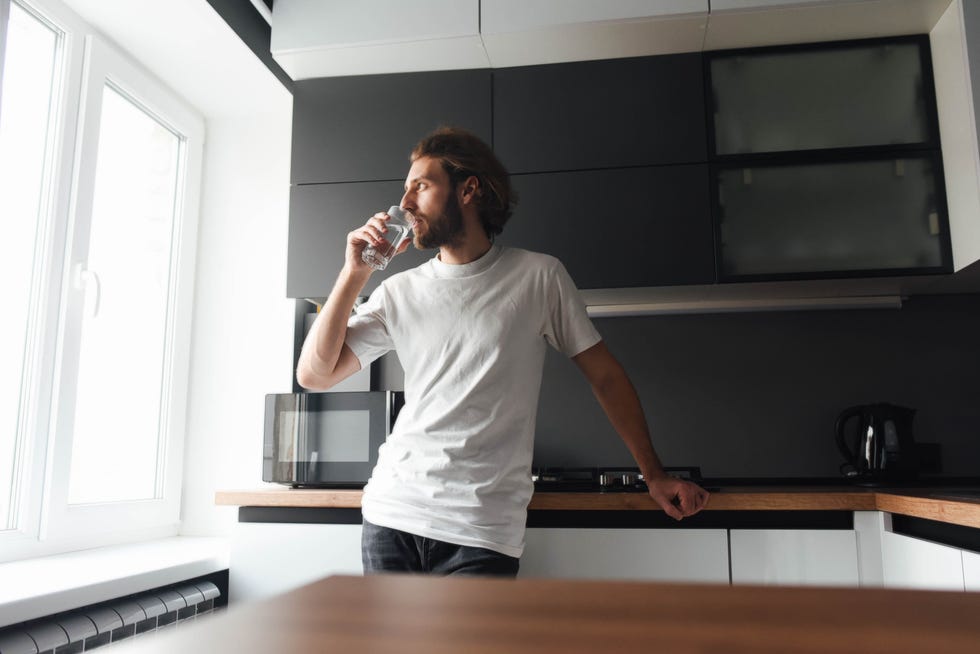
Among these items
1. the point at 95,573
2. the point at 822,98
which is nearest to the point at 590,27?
the point at 822,98

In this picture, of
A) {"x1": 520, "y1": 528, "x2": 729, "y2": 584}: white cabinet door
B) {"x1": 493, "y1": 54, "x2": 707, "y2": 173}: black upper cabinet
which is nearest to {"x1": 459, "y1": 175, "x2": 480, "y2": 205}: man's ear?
{"x1": 493, "y1": 54, "x2": 707, "y2": 173}: black upper cabinet

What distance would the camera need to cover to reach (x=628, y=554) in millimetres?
1777

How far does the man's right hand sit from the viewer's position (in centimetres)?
161

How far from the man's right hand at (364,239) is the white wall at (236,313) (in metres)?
0.96

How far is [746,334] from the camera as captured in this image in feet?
7.86

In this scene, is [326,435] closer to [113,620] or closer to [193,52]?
[113,620]

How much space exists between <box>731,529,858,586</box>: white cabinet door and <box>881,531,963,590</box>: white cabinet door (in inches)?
2.8

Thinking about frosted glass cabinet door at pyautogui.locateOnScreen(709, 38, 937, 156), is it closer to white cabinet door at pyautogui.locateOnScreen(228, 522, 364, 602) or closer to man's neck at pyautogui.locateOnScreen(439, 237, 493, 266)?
man's neck at pyautogui.locateOnScreen(439, 237, 493, 266)

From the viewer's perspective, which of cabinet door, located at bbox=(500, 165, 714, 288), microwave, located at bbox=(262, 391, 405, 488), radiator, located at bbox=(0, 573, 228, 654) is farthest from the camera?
cabinet door, located at bbox=(500, 165, 714, 288)

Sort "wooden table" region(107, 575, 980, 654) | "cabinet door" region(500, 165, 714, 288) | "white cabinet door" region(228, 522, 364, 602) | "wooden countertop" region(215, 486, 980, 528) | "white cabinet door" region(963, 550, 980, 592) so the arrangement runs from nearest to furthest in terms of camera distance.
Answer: "wooden table" region(107, 575, 980, 654) < "white cabinet door" region(963, 550, 980, 592) < "wooden countertop" region(215, 486, 980, 528) < "white cabinet door" region(228, 522, 364, 602) < "cabinet door" region(500, 165, 714, 288)

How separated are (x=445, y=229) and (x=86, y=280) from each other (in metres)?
1.09

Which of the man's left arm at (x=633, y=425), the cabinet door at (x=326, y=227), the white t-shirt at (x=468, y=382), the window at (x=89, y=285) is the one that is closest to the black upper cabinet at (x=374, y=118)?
the cabinet door at (x=326, y=227)

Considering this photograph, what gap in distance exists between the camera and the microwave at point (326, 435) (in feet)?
6.67

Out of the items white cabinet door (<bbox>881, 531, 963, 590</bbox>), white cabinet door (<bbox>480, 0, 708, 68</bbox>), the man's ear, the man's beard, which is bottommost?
white cabinet door (<bbox>881, 531, 963, 590</bbox>)
